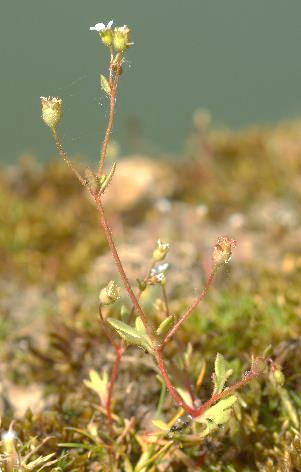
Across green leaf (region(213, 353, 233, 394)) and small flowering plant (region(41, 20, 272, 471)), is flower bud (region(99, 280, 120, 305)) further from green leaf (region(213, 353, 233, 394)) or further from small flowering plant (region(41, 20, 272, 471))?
green leaf (region(213, 353, 233, 394))

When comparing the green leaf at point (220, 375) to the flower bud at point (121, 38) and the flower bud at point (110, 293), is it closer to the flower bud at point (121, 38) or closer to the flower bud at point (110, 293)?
the flower bud at point (110, 293)

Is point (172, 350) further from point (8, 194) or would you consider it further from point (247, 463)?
point (8, 194)

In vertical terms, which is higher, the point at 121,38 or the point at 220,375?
the point at 121,38

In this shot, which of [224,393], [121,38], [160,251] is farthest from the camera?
[160,251]

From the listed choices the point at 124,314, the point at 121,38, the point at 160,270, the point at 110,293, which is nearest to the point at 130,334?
the point at 110,293

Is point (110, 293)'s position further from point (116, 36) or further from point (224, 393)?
point (116, 36)

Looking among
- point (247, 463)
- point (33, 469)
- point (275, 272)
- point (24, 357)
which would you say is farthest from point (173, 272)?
point (33, 469)

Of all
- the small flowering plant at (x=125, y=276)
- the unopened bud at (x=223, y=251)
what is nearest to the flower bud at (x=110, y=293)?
the small flowering plant at (x=125, y=276)
